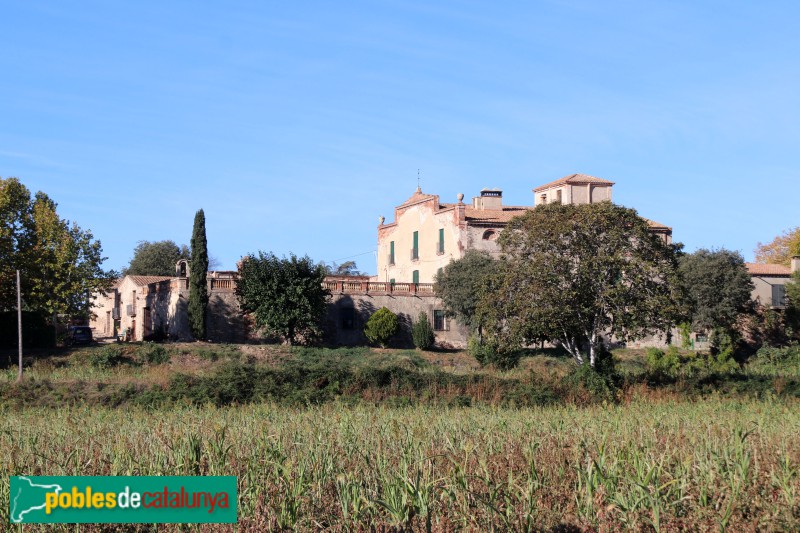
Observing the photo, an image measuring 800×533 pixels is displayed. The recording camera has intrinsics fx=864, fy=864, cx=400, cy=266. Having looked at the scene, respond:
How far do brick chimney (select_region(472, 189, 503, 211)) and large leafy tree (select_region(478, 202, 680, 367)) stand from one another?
28.2 m

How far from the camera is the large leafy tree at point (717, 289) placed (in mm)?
50250

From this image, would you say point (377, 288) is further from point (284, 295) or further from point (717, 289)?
point (717, 289)

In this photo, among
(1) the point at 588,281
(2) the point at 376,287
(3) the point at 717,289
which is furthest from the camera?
(2) the point at 376,287

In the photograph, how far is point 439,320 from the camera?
170ft

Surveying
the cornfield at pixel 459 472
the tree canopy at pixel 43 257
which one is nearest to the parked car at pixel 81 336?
the tree canopy at pixel 43 257

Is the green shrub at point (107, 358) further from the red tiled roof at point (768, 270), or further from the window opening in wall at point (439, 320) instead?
the red tiled roof at point (768, 270)

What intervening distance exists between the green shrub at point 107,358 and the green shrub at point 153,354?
0.86 meters

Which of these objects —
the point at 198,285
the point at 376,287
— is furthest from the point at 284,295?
the point at 376,287

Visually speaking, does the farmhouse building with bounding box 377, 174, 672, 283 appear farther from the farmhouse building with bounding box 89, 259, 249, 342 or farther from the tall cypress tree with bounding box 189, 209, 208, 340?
the tall cypress tree with bounding box 189, 209, 208, 340

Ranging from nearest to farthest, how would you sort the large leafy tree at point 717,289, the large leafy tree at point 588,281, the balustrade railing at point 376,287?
the large leafy tree at point 588,281, the large leafy tree at point 717,289, the balustrade railing at point 376,287

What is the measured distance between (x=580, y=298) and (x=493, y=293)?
312 cm

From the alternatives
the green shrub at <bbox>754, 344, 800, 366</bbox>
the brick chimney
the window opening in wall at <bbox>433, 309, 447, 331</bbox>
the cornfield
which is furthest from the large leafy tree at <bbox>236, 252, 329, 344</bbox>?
the cornfield

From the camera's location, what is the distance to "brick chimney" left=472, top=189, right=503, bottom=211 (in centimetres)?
5806

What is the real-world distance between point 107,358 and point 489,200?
29433 millimetres
